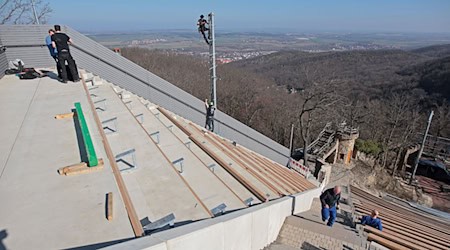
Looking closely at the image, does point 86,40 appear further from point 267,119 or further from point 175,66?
point 175,66

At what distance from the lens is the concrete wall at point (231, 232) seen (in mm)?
2811

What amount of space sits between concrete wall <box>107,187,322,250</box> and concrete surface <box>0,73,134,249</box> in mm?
531

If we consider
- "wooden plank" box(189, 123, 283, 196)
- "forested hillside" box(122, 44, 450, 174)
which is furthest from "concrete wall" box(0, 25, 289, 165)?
"forested hillside" box(122, 44, 450, 174)

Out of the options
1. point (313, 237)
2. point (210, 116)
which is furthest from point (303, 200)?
point (210, 116)

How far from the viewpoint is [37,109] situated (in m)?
6.45

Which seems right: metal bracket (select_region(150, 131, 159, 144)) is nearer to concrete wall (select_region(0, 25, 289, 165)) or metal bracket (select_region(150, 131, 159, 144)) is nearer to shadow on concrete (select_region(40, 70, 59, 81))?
concrete wall (select_region(0, 25, 289, 165))

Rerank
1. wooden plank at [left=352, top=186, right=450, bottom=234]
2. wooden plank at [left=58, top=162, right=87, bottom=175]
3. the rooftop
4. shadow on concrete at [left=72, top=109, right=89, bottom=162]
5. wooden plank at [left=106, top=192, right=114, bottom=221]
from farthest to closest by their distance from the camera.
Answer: wooden plank at [left=352, top=186, right=450, bottom=234] < shadow on concrete at [left=72, top=109, right=89, bottom=162] < wooden plank at [left=58, top=162, right=87, bottom=175] < wooden plank at [left=106, top=192, right=114, bottom=221] < the rooftop

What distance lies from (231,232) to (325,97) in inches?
597

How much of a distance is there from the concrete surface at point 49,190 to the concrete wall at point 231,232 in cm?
53

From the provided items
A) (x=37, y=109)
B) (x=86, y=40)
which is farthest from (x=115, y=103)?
(x=86, y=40)

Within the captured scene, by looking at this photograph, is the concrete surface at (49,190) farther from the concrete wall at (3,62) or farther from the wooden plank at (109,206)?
the concrete wall at (3,62)

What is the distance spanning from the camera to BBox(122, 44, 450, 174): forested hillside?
20.9 metres

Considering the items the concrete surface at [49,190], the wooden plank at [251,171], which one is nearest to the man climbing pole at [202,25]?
the wooden plank at [251,171]

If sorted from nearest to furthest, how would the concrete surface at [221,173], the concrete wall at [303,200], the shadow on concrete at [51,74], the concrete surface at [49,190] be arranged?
the concrete surface at [49,190] → the concrete surface at [221,173] → the concrete wall at [303,200] → the shadow on concrete at [51,74]
